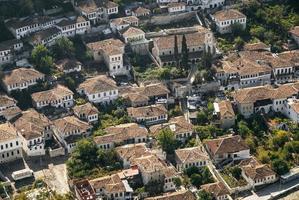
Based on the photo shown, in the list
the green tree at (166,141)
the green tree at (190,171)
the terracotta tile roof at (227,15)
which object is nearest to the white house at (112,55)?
the terracotta tile roof at (227,15)

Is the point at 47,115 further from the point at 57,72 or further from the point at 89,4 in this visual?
the point at 89,4

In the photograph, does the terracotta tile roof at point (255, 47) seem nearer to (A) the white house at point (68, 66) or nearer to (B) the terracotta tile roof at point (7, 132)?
(A) the white house at point (68, 66)

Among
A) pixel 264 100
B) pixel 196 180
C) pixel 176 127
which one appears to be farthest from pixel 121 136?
pixel 264 100

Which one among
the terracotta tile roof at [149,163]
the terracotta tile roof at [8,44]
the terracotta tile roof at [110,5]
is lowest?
the terracotta tile roof at [149,163]

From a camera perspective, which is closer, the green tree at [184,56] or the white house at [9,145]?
the white house at [9,145]

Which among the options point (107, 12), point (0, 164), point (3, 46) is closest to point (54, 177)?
point (0, 164)

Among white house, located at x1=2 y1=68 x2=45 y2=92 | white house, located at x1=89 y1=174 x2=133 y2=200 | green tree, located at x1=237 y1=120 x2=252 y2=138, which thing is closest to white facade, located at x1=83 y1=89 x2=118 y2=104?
white house, located at x1=2 y1=68 x2=45 y2=92
